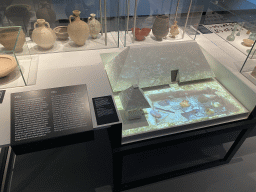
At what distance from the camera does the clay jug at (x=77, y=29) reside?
1877mm

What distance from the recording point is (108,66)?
5.95 ft

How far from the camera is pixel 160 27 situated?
2.12 m

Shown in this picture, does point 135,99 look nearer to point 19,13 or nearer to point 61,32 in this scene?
point 61,32

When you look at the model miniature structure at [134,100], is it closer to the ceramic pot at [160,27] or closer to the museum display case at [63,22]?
the museum display case at [63,22]

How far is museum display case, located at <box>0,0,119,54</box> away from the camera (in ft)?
5.94

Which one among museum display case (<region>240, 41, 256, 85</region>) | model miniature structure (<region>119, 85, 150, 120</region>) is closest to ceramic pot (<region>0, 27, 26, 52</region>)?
model miniature structure (<region>119, 85, 150, 120</region>)

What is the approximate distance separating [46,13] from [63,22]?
169mm

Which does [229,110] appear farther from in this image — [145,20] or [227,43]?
[145,20]

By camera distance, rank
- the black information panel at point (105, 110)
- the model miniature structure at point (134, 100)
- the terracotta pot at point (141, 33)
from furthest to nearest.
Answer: the terracotta pot at point (141, 33), the model miniature structure at point (134, 100), the black information panel at point (105, 110)

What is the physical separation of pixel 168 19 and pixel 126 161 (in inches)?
58.1

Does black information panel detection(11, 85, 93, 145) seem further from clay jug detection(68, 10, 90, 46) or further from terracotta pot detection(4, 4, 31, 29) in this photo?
terracotta pot detection(4, 4, 31, 29)

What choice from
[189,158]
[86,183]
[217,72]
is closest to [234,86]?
[217,72]

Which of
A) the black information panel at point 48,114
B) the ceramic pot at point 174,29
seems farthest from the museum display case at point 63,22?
the black information panel at point 48,114

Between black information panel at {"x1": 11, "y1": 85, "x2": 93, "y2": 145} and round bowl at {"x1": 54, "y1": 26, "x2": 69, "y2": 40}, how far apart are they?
85 cm
